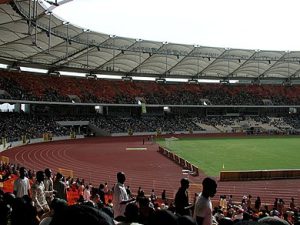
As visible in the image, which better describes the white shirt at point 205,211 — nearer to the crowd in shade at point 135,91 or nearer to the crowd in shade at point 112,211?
the crowd in shade at point 112,211

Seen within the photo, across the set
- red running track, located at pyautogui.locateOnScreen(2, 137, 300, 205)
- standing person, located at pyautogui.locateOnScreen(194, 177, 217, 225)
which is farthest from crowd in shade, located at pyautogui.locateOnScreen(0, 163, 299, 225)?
red running track, located at pyautogui.locateOnScreen(2, 137, 300, 205)

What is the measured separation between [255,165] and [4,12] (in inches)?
990

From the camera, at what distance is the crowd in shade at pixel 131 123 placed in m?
51.5

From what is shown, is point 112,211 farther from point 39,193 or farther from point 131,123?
point 131,123

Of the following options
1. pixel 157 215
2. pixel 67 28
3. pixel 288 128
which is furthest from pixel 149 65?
pixel 157 215

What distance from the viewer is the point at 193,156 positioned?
34562 millimetres

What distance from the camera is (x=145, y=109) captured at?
216 ft

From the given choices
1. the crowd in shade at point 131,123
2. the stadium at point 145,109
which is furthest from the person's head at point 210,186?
the crowd in shade at point 131,123

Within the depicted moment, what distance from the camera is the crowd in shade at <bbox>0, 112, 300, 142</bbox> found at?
5153 cm

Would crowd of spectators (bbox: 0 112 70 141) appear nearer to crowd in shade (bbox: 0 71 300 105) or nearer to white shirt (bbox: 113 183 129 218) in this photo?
crowd in shade (bbox: 0 71 300 105)

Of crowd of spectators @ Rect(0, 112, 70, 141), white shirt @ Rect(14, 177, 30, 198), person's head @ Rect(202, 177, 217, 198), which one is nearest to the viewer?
person's head @ Rect(202, 177, 217, 198)

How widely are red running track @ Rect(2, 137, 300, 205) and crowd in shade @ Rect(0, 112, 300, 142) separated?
368 inches

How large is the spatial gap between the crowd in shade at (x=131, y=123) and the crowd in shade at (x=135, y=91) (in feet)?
9.53

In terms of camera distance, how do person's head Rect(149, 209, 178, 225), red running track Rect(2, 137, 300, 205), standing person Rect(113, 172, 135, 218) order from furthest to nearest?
1. red running track Rect(2, 137, 300, 205)
2. standing person Rect(113, 172, 135, 218)
3. person's head Rect(149, 209, 178, 225)
